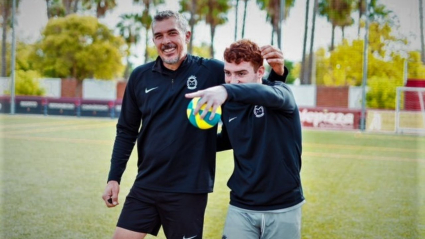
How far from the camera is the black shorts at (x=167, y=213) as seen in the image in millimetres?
3236

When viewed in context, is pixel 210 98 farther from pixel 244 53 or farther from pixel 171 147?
pixel 171 147

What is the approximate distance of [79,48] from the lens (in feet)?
122

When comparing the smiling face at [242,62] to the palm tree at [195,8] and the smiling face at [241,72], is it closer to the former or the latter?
the smiling face at [241,72]

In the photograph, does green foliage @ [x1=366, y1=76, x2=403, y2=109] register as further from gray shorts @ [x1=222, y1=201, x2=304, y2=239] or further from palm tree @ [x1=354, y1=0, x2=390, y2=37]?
gray shorts @ [x1=222, y1=201, x2=304, y2=239]

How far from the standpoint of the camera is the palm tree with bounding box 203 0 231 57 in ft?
132

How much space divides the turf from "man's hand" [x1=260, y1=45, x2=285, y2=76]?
323 centimetres

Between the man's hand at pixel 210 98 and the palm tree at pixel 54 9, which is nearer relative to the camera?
the man's hand at pixel 210 98

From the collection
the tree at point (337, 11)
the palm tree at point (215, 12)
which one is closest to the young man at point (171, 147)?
the tree at point (337, 11)

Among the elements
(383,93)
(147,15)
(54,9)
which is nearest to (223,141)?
(383,93)

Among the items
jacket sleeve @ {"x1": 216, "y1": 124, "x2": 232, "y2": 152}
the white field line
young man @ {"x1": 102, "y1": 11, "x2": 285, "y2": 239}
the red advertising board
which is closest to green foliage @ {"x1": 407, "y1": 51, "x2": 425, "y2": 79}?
the red advertising board

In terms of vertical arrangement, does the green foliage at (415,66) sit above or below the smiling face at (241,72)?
above

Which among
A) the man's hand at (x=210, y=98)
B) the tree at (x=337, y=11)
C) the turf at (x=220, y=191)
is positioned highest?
the tree at (x=337, y=11)

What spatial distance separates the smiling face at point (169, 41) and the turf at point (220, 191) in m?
3.11

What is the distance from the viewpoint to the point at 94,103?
2925 cm
